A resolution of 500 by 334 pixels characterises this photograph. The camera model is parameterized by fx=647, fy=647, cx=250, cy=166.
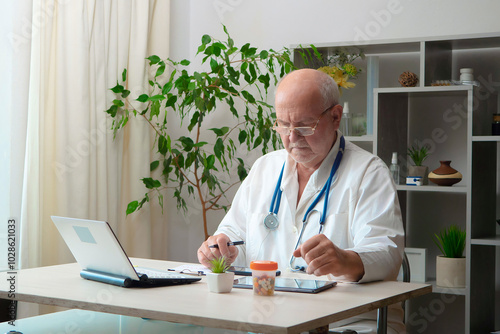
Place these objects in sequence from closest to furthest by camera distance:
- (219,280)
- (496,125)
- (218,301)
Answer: (218,301) → (219,280) → (496,125)

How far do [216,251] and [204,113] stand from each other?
→ 1.81 m

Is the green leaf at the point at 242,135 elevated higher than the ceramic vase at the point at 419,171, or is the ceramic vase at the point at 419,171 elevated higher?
the green leaf at the point at 242,135

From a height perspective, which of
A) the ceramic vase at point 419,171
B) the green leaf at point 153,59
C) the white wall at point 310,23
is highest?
the white wall at point 310,23

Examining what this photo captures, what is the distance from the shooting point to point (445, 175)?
3393 millimetres

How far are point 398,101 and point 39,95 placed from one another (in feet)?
6.42

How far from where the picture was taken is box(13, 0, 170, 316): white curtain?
3.35 metres

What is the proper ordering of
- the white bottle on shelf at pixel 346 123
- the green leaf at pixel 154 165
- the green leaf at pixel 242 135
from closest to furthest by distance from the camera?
the white bottle on shelf at pixel 346 123, the green leaf at pixel 242 135, the green leaf at pixel 154 165

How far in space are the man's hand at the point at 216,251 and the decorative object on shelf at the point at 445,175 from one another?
1572 millimetres

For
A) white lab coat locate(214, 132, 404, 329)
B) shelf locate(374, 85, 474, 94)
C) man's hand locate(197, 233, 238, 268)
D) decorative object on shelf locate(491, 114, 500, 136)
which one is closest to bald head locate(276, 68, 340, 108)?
white lab coat locate(214, 132, 404, 329)

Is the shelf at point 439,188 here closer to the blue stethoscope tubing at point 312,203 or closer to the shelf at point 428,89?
the shelf at point 428,89

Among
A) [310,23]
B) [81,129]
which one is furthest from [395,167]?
[81,129]

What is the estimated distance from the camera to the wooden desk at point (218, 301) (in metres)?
1.43

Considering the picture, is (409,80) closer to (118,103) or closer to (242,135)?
(242,135)

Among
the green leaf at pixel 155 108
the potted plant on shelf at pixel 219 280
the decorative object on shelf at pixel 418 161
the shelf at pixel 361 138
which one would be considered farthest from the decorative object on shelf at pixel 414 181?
the potted plant on shelf at pixel 219 280
